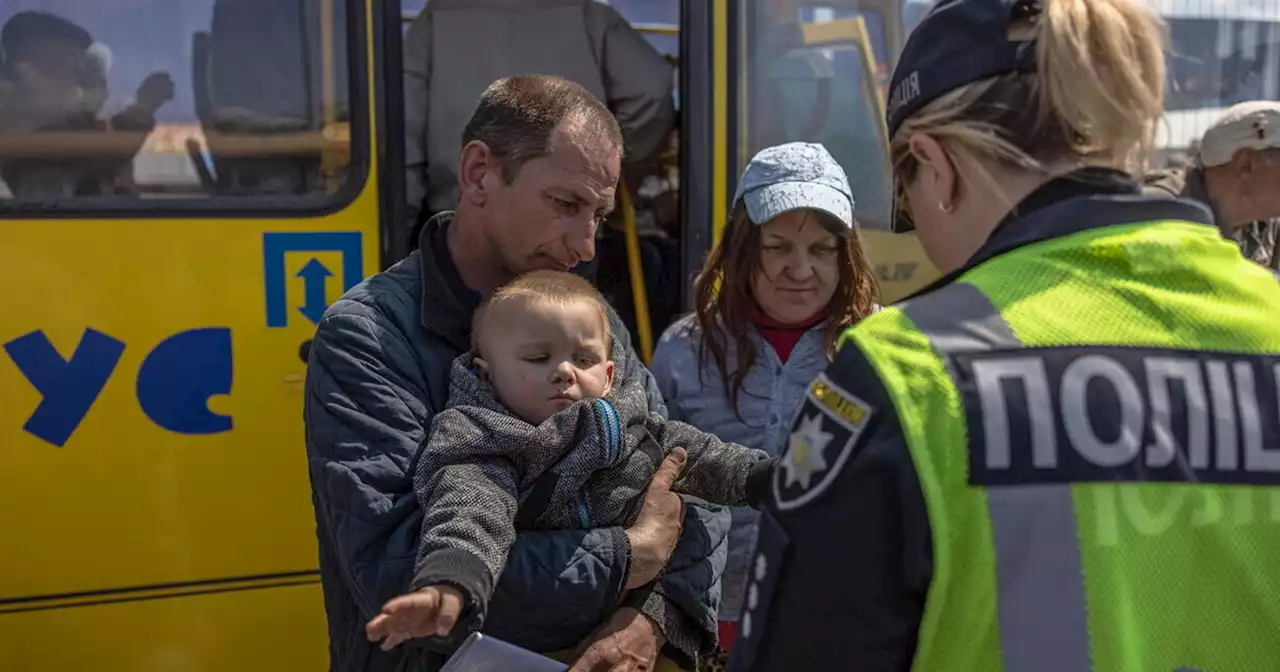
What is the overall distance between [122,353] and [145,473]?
0.29 metres

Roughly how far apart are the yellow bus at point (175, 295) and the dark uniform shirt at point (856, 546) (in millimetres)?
1985

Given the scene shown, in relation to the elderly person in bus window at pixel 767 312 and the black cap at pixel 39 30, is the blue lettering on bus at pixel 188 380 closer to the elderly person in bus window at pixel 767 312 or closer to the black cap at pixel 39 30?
the black cap at pixel 39 30

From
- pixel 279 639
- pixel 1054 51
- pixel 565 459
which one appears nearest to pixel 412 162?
pixel 279 639

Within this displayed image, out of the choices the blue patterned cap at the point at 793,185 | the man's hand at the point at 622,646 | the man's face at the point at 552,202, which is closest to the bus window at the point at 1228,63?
the blue patterned cap at the point at 793,185

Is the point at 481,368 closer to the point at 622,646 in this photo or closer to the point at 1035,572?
the point at 622,646

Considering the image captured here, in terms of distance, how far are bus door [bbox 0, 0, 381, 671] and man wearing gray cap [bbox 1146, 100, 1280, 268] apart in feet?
8.70

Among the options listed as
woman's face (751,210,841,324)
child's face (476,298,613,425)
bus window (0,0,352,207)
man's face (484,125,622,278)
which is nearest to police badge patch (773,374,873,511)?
child's face (476,298,613,425)

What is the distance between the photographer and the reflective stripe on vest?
958 mm

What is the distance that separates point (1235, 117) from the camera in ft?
11.8

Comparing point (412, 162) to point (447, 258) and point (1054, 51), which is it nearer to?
point (447, 258)

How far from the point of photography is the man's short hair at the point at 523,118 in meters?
1.82

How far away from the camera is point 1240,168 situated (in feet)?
11.8

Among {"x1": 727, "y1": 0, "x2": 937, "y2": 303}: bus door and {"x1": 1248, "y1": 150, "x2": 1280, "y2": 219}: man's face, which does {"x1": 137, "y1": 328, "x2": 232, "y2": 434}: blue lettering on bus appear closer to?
{"x1": 727, "y1": 0, "x2": 937, "y2": 303}: bus door

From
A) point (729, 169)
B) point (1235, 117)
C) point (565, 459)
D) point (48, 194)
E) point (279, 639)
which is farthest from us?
point (1235, 117)
